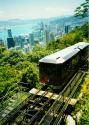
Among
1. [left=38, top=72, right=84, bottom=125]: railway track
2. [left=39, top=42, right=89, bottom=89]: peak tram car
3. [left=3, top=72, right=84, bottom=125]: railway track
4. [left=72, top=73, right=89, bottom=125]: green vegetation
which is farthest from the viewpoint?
[left=39, top=42, right=89, bottom=89]: peak tram car

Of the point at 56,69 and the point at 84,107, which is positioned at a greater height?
the point at 56,69

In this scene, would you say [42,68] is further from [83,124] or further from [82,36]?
[82,36]

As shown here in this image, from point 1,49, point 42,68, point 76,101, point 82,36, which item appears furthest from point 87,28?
point 76,101

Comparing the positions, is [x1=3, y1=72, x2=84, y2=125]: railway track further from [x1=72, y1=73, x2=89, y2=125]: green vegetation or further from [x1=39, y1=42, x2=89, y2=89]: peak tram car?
[x1=39, y1=42, x2=89, y2=89]: peak tram car

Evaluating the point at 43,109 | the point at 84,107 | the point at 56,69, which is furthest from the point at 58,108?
the point at 56,69

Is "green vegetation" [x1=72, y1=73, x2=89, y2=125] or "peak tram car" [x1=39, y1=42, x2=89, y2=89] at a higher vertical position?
"peak tram car" [x1=39, y1=42, x2=89, y2=89]

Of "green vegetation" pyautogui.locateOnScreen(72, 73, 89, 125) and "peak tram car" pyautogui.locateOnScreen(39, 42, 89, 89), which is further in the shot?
"peak tram car" pyautogui.locateOnScreen(39, 42, 89, 89)

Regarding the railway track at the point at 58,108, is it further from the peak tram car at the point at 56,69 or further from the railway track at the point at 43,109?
the peak tram car at the point at 56,69

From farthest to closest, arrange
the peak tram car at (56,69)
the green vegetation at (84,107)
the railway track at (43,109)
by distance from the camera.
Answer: the peak tram car at (56,69)
the railway track at (43,109)
the green vegetation at (84,107)

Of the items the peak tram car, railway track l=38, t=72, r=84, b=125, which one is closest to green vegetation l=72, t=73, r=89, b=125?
railway track l=38, t=72, r=84, b=125

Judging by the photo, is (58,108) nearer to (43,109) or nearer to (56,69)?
(43,109)

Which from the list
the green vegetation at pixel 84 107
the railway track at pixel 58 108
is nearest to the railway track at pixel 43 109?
the railway track at pixel 58 108
